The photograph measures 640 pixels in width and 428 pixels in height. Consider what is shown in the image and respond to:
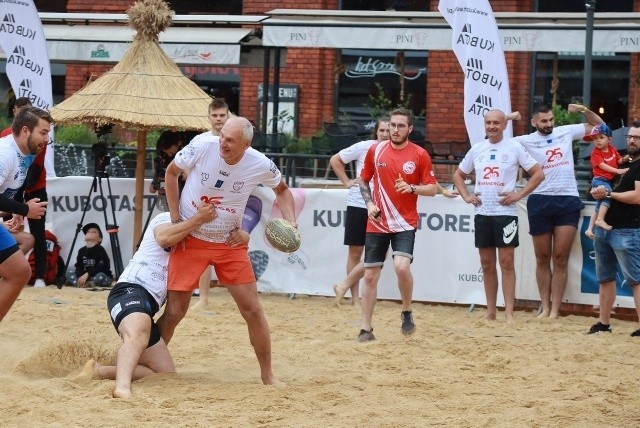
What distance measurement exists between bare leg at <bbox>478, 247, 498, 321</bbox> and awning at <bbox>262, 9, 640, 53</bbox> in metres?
4.22

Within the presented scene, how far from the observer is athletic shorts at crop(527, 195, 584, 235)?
1173 cm

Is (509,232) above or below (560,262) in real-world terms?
above

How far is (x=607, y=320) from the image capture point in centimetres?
1098

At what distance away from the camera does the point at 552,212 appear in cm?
1175

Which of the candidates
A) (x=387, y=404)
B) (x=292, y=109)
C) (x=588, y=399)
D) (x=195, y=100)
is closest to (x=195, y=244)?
(x=387, y=404)

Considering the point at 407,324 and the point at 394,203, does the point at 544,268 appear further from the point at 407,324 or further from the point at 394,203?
the point at 394,203

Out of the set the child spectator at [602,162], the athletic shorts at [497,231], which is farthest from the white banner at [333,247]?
the athletic shorts at [497,231]

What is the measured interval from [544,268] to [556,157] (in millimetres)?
1144

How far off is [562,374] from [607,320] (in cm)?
268

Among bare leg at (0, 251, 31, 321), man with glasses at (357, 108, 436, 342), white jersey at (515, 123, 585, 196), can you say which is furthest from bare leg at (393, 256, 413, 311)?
bare leg at (0, 251, 31, 321)

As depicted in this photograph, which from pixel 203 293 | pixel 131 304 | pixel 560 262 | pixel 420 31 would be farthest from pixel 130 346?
pixel 420 31

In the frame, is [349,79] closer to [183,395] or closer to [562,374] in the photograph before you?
[562,374]

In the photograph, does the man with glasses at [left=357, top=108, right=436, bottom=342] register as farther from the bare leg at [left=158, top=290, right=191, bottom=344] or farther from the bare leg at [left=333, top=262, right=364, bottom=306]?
the bare leg at [left=158, top=290, right=191, bottom=344]

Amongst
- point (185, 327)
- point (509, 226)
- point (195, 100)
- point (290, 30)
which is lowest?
A: point (185, 327)
